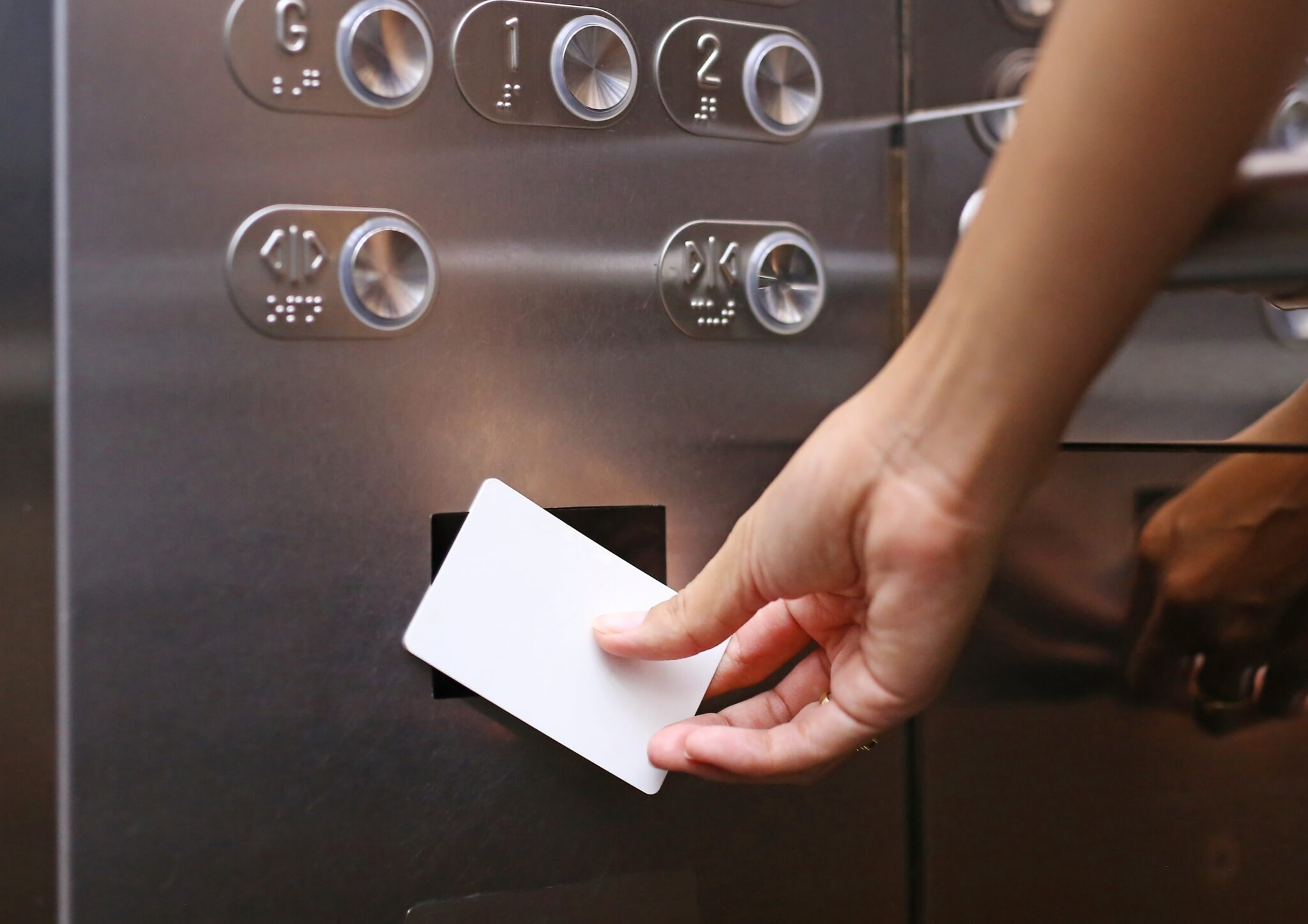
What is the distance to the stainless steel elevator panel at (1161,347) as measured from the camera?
2.04 ft

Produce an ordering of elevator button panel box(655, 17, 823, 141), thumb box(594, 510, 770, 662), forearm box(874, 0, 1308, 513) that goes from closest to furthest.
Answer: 1. forearm box(874, 0, 1308, 513)
2. thumb box(594, 510, 770, 662)
3. elevator button panel box(655, 17, 823, 141)

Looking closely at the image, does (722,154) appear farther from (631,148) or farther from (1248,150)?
(1248,150)

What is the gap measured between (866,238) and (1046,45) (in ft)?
0.98

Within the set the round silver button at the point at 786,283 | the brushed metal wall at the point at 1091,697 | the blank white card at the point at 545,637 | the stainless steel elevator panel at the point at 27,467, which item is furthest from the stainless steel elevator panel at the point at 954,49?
the stainless steel elevator panel at the point at 27,467

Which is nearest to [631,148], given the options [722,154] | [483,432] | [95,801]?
[722,154]

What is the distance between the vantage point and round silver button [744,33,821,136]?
2.01 ft

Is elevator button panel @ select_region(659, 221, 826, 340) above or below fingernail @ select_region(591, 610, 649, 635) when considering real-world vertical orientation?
above

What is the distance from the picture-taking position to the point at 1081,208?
1.13 ft

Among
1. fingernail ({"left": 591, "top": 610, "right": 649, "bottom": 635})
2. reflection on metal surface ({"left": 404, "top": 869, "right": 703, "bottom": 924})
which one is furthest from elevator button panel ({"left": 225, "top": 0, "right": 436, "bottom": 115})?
reflection on metal surface ({"left": 404, "top": 869, "right": 703, "bottom": 924})

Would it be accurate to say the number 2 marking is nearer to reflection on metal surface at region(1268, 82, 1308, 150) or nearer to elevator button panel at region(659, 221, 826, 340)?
elevator button panel at region(659, 221, 826, 340)

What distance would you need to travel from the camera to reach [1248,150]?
0.36m

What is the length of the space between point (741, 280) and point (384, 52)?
0.22 meters

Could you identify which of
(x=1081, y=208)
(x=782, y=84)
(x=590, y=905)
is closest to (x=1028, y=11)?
(x=782, y=84)

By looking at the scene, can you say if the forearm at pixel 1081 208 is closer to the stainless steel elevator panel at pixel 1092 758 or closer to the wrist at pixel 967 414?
the wrist at pixel 967 414
